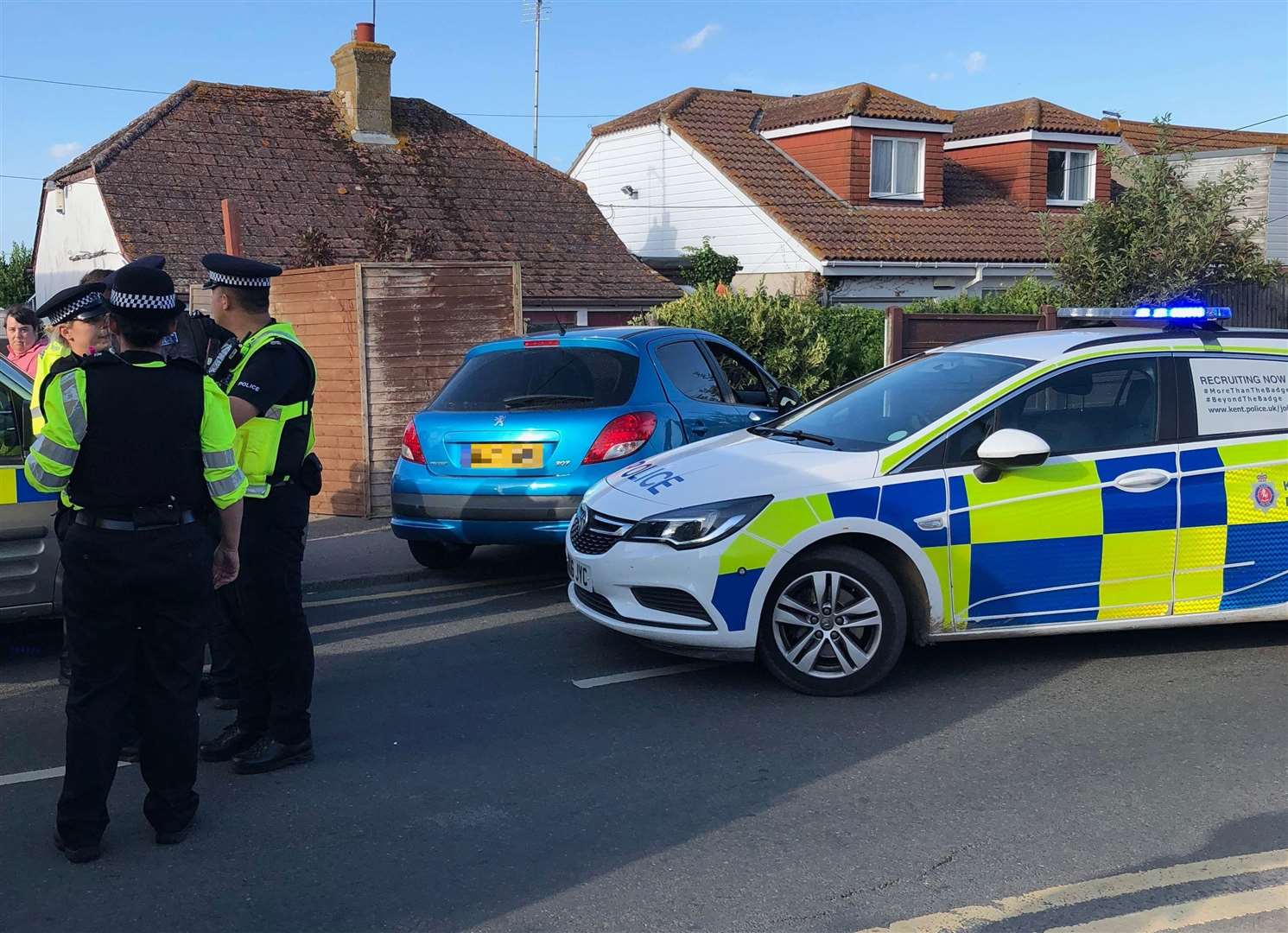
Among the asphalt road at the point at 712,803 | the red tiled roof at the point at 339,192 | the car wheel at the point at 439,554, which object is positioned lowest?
the asphalt road at the point at 712,803

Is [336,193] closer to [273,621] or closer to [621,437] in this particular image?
[621,437]

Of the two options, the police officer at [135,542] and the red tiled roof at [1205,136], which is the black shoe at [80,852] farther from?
the red tiled roof at [1205,136]

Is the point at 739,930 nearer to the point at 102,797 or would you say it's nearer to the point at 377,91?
the point at 102,797

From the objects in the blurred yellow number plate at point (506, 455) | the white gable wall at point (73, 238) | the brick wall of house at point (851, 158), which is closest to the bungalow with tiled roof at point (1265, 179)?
the brick wall of house at point (851, 158)

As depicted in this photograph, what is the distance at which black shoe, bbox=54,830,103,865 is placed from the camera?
13.3 ft

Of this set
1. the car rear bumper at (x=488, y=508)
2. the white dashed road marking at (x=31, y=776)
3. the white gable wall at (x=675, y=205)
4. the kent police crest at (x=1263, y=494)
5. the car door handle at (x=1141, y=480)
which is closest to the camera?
the white dashed road marking at (x=31, y=776)

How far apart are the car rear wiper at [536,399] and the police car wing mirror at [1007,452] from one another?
2.79 m

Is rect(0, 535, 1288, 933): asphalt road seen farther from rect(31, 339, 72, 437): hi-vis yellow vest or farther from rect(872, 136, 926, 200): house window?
rect(872, 136, 926, 200): house window

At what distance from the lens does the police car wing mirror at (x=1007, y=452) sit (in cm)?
573

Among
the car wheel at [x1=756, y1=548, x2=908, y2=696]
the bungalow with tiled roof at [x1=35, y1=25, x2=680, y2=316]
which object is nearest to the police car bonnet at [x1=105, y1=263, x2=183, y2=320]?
the car wheel at [x1=756, y1=548, x2=908, y2=696]

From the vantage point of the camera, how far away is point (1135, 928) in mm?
3609

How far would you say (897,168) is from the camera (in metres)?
27.0

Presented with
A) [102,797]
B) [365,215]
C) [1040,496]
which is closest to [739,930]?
[102,797]

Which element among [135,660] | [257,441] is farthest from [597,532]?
[135,660]
